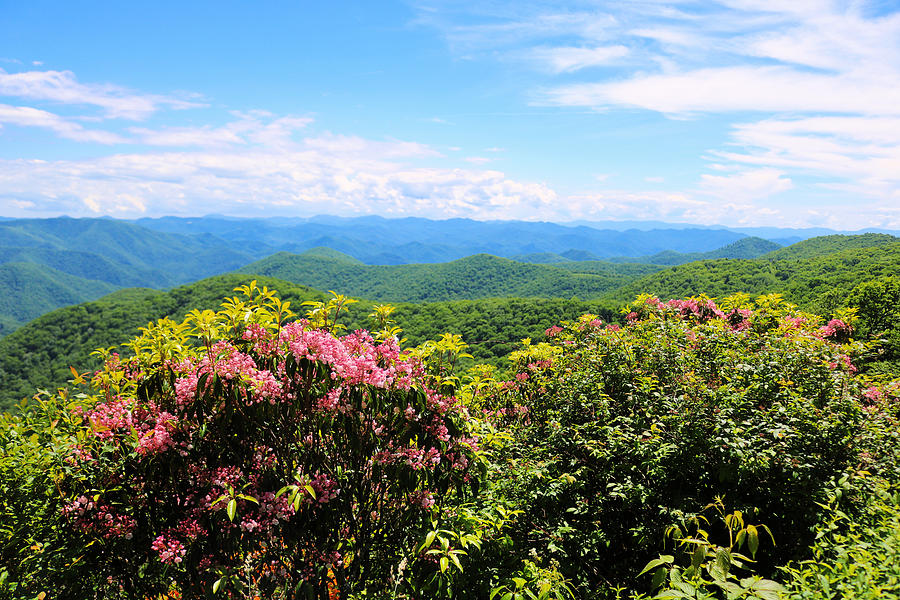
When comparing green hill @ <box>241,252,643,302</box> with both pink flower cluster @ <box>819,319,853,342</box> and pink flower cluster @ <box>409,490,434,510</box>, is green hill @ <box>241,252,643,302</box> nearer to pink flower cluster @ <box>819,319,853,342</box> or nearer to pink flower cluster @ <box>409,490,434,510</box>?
pink flower cluster @ <box>819,319,853,342</box>

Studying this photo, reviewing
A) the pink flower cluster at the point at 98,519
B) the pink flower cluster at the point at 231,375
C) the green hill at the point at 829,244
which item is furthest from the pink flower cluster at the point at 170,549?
the green hill at the point at 829,244

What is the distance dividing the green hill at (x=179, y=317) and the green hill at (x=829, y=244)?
6456 centimetres

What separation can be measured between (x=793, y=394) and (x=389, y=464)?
12.0ft

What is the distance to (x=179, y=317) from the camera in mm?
86062

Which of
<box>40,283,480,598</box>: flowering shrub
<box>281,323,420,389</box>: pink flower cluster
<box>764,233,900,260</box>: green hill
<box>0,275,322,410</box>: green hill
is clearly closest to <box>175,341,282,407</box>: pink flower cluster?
<box>40,283,480,598</box>: flowering shrub

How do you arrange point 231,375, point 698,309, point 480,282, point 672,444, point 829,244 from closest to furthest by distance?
point 231,375
point 672,444
point 698,309
point 829,244
point 480,282

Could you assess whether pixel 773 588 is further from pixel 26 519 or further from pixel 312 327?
pixel 26 519

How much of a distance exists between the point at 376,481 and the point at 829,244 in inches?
5221

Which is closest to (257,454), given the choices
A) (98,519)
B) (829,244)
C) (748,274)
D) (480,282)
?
(98,519)

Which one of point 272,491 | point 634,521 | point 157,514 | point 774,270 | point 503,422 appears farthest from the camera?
point 774,270

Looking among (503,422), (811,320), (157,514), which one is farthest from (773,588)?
(811,320)

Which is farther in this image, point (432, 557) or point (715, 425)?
point (715, 425)

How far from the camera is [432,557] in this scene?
3.10 meters

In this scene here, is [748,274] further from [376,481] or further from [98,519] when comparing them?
[98,519]
